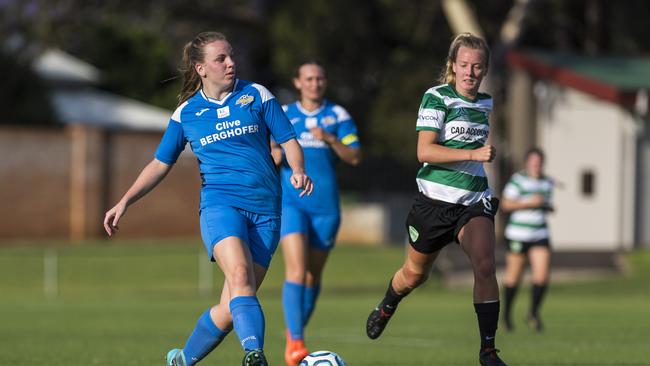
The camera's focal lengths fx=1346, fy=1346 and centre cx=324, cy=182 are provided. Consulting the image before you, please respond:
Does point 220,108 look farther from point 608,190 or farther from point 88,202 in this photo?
point 88,202

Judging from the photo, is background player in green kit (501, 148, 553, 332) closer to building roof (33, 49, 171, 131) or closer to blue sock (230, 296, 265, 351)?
blue sock (230, 296, 265, 351)

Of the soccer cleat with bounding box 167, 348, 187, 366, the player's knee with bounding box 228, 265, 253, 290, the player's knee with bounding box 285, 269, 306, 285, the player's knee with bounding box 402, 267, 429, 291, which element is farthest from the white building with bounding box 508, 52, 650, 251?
the player's knee with bounding box 228, 265, 253, 290

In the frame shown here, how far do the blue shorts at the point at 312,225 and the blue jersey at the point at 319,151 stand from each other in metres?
0.06

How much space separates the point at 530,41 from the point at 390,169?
27.9 ft

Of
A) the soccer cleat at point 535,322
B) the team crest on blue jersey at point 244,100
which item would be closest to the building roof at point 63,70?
the soccer cleat at point 535,322

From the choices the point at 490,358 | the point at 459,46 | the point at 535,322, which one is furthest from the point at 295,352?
the point at 535,322

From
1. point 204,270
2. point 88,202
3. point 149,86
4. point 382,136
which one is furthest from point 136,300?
point 149,86

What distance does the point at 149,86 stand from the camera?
54125mm

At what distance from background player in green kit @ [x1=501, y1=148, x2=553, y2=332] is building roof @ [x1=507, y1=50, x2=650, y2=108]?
48.6ft

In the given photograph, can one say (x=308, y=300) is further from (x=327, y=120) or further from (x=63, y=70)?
(x=63, y=70)

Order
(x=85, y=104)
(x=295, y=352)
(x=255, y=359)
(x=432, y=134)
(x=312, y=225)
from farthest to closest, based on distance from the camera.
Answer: (x=85, y=104), (x=312, y=225), (x=295, y=352), (x=432, y=134), (x=255, y=359)

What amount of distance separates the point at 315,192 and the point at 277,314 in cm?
883

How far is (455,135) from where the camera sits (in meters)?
8.88

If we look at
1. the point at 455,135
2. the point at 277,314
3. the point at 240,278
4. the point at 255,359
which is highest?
the point at 455,135
